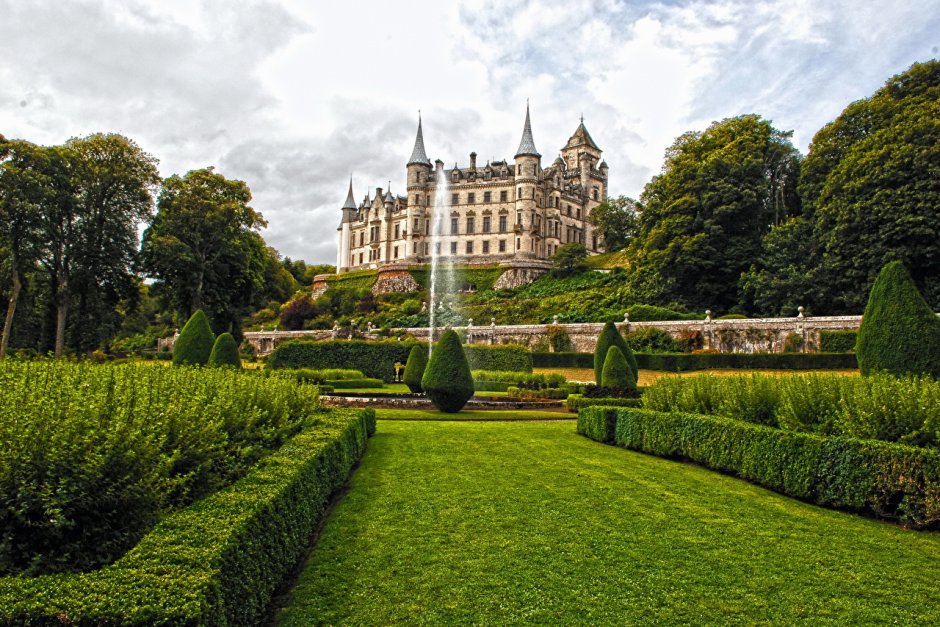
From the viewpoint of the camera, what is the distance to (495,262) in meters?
68.6

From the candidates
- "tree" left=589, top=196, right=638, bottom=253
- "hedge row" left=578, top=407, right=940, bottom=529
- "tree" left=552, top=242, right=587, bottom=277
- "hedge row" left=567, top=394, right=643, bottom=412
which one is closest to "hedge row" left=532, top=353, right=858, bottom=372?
"hedge row" left=567, top=394, right=643, bottom=412

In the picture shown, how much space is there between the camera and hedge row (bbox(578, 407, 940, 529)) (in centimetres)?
632

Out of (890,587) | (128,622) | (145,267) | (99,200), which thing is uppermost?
(99,200)

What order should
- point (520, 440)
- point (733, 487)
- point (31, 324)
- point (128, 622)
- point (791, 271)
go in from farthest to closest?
point (31, 324)
point (791, 271)
point (520, 440)
point (733, 487)
point (128, 622)

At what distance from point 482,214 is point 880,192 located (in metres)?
48.8

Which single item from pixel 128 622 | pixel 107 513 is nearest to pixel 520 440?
pixel 107 513

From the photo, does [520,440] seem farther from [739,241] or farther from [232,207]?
[739,241]

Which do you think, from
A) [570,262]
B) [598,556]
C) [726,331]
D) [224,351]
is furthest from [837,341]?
[570,262]

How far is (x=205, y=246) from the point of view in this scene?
3359cm

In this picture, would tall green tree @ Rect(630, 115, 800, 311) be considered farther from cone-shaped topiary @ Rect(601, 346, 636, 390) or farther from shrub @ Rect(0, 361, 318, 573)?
shrub @ Rect(0, 361, 318, 573)

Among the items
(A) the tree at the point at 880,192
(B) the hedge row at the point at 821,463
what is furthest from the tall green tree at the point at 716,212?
(B) the hedge row at the point at 821,463

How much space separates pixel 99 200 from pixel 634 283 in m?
30.4

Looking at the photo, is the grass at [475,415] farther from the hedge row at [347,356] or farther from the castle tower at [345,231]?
the castle tower at [345,231]

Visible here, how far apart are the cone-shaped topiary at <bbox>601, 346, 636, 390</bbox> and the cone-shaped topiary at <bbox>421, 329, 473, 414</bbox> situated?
11.6 feet
